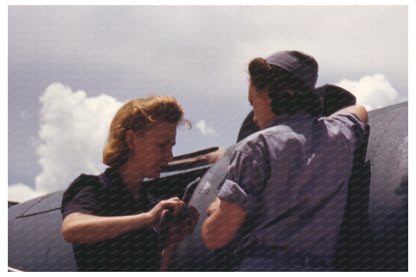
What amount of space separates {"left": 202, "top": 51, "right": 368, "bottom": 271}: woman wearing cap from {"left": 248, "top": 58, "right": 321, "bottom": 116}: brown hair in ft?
0.28

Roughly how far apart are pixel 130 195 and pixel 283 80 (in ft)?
3.48

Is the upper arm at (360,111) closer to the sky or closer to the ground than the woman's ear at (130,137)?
closer to the sky

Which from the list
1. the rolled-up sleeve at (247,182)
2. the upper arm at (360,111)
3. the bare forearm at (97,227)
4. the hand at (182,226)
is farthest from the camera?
the upper arm at (360,111)

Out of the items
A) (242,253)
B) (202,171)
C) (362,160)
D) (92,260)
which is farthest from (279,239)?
(202,171)

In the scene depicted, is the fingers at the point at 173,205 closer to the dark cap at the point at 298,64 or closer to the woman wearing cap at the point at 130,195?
the woman wearing cap at the point at 130,195

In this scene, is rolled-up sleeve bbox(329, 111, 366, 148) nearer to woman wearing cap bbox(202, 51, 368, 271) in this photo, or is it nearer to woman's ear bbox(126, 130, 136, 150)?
woman wearing cap bbox(202, 51, 368, 271)

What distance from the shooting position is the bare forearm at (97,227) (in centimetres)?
196

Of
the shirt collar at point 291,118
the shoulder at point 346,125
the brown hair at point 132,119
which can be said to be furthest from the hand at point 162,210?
the shoulder at point 346,125

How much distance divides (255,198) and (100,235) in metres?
0.77

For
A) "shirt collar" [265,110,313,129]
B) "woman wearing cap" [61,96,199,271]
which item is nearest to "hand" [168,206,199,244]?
"woman wearing cap" [61,96,199,271]

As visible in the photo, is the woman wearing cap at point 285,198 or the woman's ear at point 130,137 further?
the woman's ear at point 130,137

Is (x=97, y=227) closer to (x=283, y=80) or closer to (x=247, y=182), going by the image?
(x=247, y=182)

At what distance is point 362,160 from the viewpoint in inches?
90.2

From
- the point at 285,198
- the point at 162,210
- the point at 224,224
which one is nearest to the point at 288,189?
the point at 285,198
